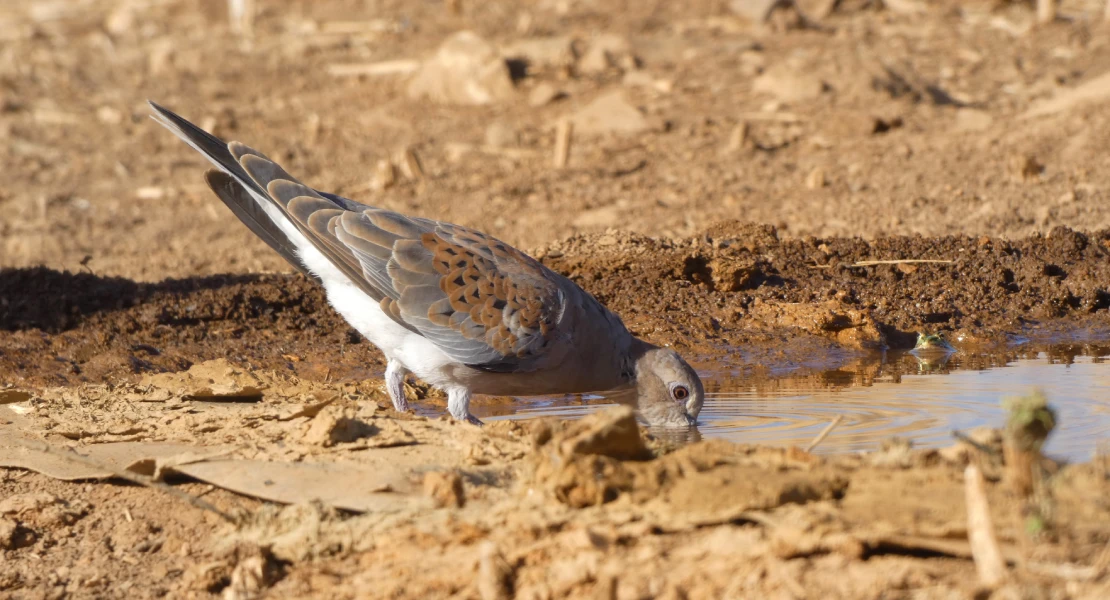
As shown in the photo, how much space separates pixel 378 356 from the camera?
7.63m

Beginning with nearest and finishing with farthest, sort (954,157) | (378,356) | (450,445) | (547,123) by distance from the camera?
(450,445)
(378,356)
(954,157)
(547,123)

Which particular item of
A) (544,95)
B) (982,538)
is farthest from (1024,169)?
(982,538)

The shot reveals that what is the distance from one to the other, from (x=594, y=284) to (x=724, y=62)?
7.80 m

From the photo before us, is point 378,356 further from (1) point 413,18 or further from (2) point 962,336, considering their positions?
(1) point 413,18

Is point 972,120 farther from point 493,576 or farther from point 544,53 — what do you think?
point 493,576

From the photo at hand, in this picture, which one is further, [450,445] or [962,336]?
[962,336]

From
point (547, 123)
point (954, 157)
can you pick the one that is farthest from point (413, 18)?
point (954, 157)

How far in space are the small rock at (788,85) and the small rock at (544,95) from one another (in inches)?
91.9

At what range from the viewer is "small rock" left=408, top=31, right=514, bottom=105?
49.9 feet

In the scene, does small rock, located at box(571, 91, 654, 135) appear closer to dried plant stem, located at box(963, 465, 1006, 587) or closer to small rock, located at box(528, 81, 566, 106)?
small rock, located at box(528, 81, 566, 106)

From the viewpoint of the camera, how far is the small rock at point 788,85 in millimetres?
13773

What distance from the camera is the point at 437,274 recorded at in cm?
598

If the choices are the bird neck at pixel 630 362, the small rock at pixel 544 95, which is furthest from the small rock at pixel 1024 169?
the bird neck at pixel 630 362

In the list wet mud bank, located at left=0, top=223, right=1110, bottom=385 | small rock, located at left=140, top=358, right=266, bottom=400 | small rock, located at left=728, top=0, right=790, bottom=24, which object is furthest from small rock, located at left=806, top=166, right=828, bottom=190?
small rock, located at left=140, top=358, right=266, bottom=400
